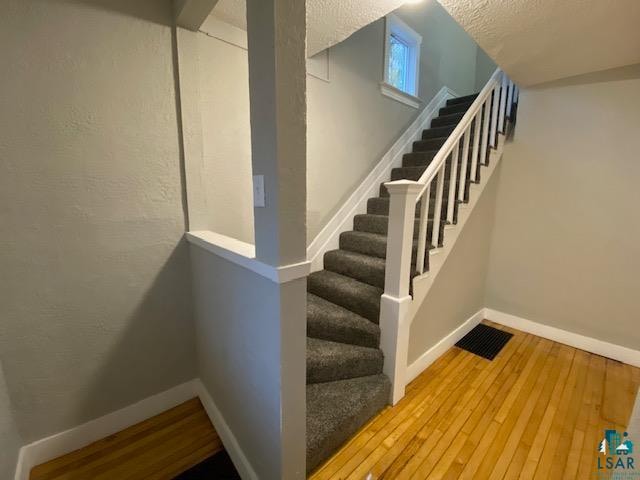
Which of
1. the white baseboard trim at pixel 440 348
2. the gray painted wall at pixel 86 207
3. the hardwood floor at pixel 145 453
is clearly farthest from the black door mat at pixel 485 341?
the gray painted wall at pixel 86 207

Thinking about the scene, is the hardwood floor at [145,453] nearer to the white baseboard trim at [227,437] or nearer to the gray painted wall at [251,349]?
the white baseboard trim at [227,437]

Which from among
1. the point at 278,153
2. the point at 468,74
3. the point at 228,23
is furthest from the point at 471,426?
the point at 468,74

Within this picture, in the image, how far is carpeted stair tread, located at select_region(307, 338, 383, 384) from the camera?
154 centimetres

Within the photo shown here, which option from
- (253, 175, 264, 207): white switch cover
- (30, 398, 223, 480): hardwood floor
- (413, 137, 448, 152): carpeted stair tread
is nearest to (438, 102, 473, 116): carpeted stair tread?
(413, 137, 448, 152): carpeted stair tread

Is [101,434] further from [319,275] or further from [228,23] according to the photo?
[228,23]

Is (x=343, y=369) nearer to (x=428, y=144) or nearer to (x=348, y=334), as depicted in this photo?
(x=348, y=334)

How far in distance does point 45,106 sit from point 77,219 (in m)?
0.49

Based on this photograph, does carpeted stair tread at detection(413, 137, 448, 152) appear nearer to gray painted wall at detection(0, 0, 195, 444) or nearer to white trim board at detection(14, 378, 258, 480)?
gray painted wall at detection(0, 0, 195, 444)

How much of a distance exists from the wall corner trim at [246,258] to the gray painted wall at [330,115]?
32 centimetres

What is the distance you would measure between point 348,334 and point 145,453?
1.20m

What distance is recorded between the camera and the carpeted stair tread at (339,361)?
1543mm

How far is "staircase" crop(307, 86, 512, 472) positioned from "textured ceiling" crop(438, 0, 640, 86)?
48cm

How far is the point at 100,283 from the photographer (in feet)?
4.59

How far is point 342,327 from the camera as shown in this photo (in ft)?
5.65
